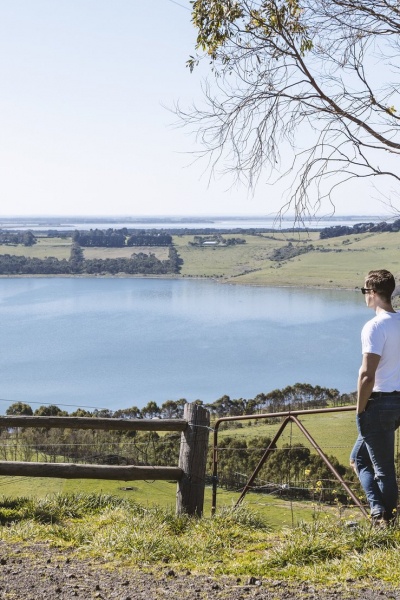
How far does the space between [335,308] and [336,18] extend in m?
118

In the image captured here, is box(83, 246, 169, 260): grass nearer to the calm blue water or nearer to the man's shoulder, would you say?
the calm blue water

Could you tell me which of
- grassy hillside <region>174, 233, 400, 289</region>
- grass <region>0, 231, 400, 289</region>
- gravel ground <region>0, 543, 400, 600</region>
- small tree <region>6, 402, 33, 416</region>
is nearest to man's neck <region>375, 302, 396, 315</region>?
gravel ground <region>0, 543, 400, 600</region>

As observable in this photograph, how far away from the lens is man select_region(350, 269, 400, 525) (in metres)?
3.84

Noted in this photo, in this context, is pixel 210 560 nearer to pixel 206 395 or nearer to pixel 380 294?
pixel 380 294

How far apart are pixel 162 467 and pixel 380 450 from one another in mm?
1823

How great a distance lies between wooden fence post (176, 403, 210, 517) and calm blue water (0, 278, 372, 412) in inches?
1563

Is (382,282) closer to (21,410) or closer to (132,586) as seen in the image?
(132,586)

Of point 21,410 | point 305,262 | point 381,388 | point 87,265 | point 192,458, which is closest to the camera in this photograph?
point 381,388

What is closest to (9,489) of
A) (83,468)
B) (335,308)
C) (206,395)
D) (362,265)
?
(206,395)

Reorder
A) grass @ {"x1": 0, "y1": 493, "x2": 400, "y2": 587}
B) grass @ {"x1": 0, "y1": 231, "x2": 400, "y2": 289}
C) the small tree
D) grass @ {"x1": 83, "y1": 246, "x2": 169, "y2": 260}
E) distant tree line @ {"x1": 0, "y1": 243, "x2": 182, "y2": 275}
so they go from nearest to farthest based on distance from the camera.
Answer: grass @ {"x1": 0, "y1": 493, "x2": 400, "y2": 587} → the small tree → grass @ {"x1": 0, "y1": 231, "x2": 400, "y2": 289} → distant tree line @ {"x1": 0, "y1": 243, "x2": 182, "y2": 275} → grass @ {"x1": 83, "y1": 246, "x2": 169, "y2": 260}

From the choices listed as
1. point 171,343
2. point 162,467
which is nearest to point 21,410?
point 162,467

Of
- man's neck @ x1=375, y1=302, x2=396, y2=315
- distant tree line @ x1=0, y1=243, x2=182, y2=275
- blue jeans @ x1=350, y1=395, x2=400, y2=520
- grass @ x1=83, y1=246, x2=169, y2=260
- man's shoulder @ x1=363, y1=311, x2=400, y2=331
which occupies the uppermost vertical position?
man's neck @ x1=375, y1=302, x2=396, y2=315

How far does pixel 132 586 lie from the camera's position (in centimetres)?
360

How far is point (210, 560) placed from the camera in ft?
13.2
